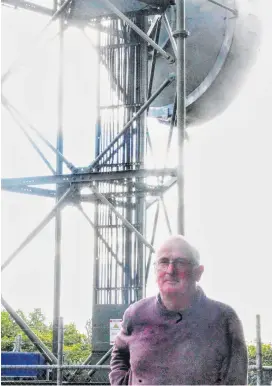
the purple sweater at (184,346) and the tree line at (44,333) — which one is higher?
the purple sweater at (184,346)

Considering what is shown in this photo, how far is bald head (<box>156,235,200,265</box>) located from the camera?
268 centimetres

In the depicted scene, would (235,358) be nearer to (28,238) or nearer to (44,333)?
(28,238)

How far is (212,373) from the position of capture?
2.57 m

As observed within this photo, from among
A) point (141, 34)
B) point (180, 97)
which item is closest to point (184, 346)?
point (180, 97)

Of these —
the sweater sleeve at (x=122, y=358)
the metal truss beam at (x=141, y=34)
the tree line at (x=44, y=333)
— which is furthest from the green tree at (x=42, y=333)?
the sweater sleeve at (x=122, y=358)

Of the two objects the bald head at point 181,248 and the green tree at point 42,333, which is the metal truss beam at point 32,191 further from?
the green tree at point 42,333

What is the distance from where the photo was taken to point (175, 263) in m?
2.65

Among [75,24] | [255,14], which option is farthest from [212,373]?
[255,14]

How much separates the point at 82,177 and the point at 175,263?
8027 millimetres

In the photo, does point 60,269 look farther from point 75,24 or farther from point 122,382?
point 122,382

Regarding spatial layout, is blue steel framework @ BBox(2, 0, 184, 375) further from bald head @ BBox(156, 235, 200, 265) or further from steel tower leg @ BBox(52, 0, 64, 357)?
bald head @ BBox(156, 235, 200, 265)

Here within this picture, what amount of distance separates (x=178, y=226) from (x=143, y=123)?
4432 mm

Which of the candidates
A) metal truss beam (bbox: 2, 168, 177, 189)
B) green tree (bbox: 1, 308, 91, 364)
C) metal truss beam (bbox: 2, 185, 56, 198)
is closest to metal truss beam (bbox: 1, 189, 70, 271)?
metal truss beam (bbox: 2, 168, 177, 189)

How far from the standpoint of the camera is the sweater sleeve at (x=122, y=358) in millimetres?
2715
